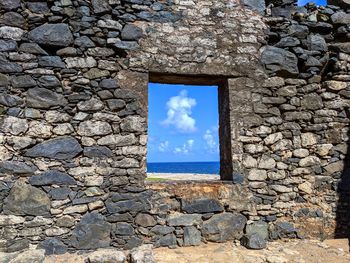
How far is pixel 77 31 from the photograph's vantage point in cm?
390

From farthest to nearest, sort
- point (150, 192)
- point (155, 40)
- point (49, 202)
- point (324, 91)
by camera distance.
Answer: point (324, 91)
point (155, 40)
point (150, 192)
point (49, 202)

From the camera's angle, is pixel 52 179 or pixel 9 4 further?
pixel 9 4

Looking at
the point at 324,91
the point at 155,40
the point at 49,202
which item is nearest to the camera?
the point at 49,202

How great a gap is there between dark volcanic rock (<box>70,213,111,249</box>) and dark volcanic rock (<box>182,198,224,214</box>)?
1001 millimetres

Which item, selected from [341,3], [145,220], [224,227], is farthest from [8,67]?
[341,3]

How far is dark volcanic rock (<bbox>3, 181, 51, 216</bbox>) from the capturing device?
3.52 m

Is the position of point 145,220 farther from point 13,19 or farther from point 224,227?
point 13,19

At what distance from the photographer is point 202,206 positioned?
13.0 feet

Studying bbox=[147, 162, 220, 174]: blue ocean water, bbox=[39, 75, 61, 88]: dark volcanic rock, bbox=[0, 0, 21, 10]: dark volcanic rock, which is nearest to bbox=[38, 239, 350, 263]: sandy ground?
bbox=[39, 75, 61, 88]: dark volcanic rock

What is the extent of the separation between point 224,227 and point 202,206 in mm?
401

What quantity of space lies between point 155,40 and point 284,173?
2546 millimetres

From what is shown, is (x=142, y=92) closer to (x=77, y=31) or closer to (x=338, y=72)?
(x=77, y=31)

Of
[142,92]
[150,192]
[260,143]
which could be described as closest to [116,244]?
[150,192]

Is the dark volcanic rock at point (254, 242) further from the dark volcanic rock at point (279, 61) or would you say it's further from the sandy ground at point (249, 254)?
the dark volcanic rock at point (279, 61)
